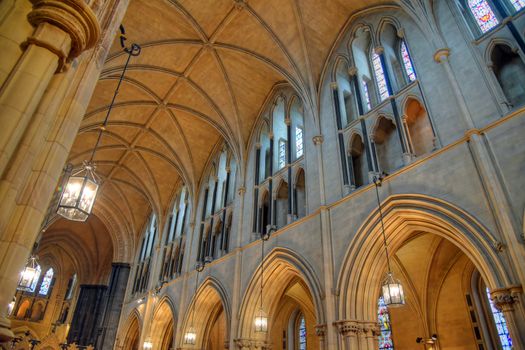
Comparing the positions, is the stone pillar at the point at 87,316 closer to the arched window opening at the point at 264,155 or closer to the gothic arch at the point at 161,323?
the gothic arch at the point at 161,323

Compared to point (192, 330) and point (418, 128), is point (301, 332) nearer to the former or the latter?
point (192, 330)

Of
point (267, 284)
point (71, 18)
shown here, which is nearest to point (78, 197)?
point (71, 18)

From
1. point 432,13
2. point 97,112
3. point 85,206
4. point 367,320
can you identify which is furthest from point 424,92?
point 97,112

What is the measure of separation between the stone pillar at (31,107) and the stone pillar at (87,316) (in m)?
23.8

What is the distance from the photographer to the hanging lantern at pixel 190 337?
584 inches

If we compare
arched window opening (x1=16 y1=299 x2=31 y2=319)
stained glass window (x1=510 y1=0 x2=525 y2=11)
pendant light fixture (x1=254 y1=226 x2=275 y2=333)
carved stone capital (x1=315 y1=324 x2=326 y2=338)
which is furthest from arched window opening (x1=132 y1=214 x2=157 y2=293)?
stained glass window (x1=510 y1=0 x2=525 y2=11)

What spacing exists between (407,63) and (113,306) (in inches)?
875

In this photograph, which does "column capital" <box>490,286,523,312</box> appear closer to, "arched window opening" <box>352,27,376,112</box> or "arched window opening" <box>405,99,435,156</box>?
"arched window opening" <box>405,99,435,156</box>

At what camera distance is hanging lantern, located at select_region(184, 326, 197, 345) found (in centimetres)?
1482

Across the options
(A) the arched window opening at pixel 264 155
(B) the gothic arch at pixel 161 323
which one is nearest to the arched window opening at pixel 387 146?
(A) the arched window opening at pixel 264 155

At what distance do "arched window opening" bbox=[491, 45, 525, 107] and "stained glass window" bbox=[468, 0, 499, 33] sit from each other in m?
0.74

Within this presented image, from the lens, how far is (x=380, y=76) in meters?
11.2

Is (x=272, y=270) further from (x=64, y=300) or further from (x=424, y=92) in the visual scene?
(x=64, y=300)

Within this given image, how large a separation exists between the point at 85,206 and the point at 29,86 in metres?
3.37
